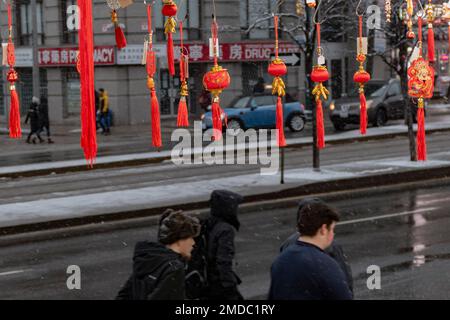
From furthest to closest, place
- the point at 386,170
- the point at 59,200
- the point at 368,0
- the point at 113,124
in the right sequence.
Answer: the point at 113,124 < the point at 368,0 < the point at 386,170 < the point at 59,200

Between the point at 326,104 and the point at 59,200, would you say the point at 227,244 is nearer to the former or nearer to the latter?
the point at 59,200

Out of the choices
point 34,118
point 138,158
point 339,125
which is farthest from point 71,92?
point 138,158

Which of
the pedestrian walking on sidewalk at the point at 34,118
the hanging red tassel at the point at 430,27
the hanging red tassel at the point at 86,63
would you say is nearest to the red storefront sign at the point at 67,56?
the pedestrian walking on sidewalk at the point at 34,118

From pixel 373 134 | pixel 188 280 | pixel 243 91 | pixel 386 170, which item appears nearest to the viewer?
pixel 188 280

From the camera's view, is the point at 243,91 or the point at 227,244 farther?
the point at 243,91

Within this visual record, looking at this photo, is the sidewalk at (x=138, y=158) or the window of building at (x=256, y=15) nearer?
the sidewalk at (x=138, y=158)

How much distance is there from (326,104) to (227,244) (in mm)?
39170

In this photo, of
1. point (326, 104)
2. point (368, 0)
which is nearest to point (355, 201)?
point (368, 0)

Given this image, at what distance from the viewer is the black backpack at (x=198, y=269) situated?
7.93 metres

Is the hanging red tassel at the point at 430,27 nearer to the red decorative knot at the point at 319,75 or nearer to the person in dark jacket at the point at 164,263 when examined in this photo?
the red decorative knot at the point at 319,75

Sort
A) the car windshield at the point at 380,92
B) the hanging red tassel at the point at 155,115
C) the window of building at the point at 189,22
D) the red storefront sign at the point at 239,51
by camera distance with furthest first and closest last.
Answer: the red storefront sign at the point at 239,51 → the window of building at the point at 189,22 → the car windshield at the point at 380,92 → the hanging red tassel at the point at 155,115

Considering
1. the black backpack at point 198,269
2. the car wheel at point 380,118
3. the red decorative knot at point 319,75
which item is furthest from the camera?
the car wheel at point 380,118

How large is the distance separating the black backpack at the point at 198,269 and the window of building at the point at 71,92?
118 ft

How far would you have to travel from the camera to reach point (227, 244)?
26.8 ft
